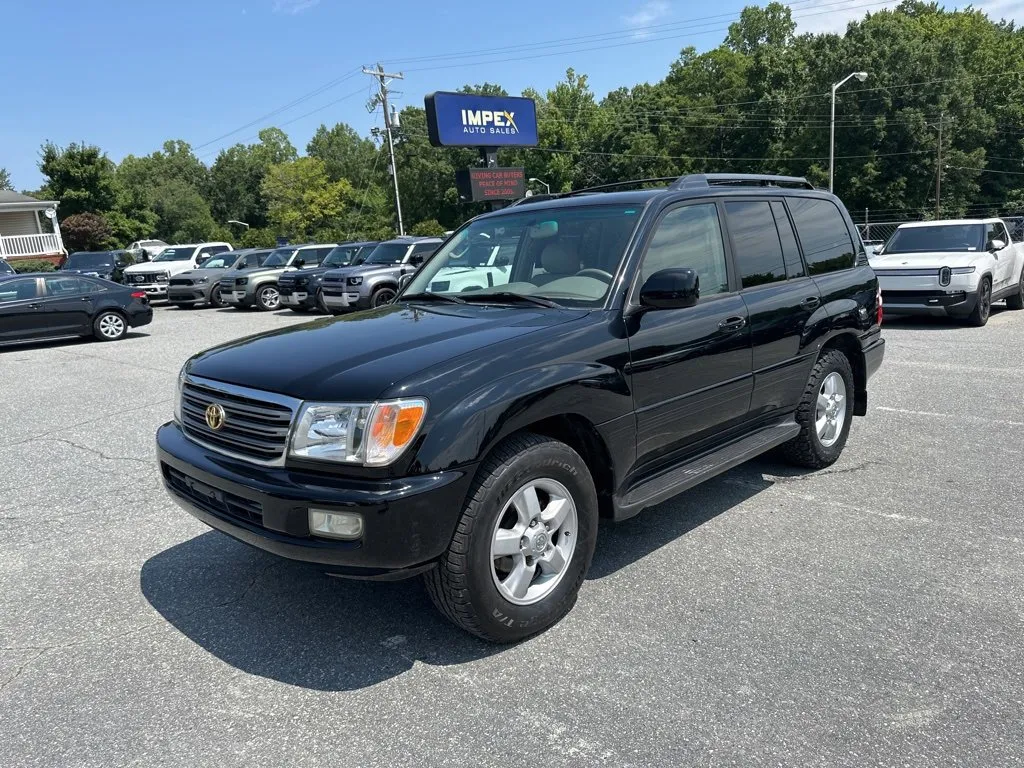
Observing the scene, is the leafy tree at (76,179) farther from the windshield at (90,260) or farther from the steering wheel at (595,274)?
the steering wheel at (595,274)

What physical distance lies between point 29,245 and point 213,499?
154 feet

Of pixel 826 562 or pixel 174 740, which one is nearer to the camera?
pixel 174 740

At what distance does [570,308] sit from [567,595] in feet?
4.51

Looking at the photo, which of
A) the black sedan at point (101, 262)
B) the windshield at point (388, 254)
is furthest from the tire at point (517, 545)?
the black sedan at point (101, 262)

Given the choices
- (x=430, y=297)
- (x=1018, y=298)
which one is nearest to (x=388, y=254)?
(x=1018, y=298)

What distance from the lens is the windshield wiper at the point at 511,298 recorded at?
3834mm

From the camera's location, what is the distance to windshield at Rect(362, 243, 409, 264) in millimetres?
17750

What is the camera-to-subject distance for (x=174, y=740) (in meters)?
2.67

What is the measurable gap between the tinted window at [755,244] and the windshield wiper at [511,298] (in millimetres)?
1353

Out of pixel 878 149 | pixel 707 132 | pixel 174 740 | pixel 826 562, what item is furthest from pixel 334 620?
pixel 707 132

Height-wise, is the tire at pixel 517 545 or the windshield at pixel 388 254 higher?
the windshield at pixel 388 254

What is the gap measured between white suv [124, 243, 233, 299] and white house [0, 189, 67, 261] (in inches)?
750

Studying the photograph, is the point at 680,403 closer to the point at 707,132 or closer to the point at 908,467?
the point at 908,467

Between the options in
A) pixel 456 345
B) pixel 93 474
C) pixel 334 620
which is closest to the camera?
pixel 456 345
